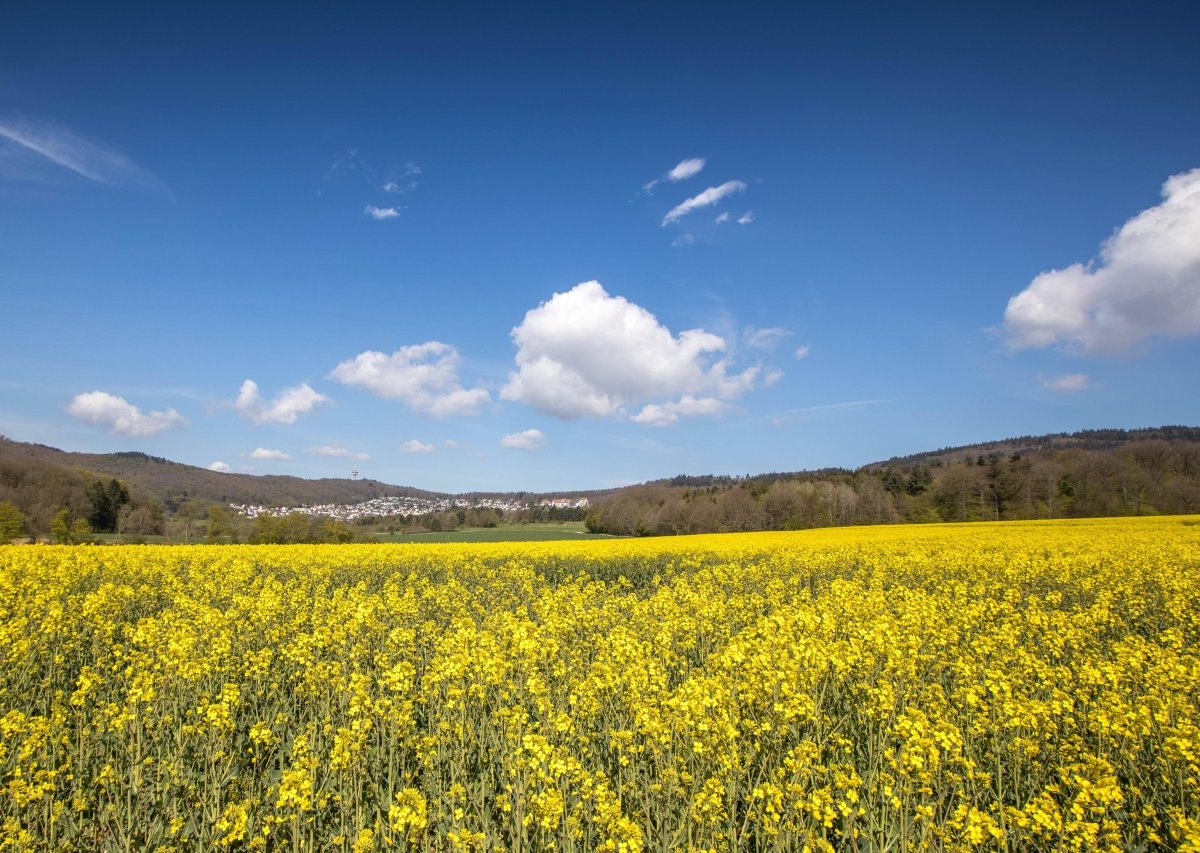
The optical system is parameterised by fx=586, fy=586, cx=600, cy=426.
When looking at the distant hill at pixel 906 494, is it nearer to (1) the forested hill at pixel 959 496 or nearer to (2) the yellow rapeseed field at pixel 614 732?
(1) the forested hill at pixel 959 496

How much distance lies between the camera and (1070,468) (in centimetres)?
7525

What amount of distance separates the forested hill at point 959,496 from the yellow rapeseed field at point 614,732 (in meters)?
70.6

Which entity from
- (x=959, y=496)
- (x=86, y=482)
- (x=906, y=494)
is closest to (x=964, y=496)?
(x=959, y=496)

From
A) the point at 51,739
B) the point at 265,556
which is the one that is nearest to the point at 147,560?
the point at 265,556

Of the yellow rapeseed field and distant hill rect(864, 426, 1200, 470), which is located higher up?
distant hill rect(864, 426, 1200, 470)

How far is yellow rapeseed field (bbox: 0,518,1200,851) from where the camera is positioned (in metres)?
4.81

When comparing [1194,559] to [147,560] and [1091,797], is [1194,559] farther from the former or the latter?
[147,560]

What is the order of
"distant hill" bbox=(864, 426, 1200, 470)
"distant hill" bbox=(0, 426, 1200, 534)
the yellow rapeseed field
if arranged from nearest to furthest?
the yellow rapeseed field → "distant hill" bbox=(0, 426, 1200, 534) → "distant hill" bbox=(864, 426, 1200, 470)

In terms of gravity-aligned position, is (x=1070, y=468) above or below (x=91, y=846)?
above

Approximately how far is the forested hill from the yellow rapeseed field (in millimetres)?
70598

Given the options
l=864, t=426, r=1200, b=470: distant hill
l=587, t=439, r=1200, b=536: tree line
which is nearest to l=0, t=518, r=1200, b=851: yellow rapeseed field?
l=587, t=439, r=1200, b=536: tree line

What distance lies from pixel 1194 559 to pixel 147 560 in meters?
38.4

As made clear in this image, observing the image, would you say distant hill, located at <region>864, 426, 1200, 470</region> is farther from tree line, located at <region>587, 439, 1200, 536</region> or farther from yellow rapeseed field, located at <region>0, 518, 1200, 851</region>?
yellow rapeseed field, located at <region>0, 518, 1200, 851</region>

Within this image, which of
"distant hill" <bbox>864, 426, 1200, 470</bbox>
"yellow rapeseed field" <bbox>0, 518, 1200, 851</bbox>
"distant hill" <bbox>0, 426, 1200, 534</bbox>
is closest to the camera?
"yellow rapeseed field" <bbox>0, 518, 1200, 851</bbox>
